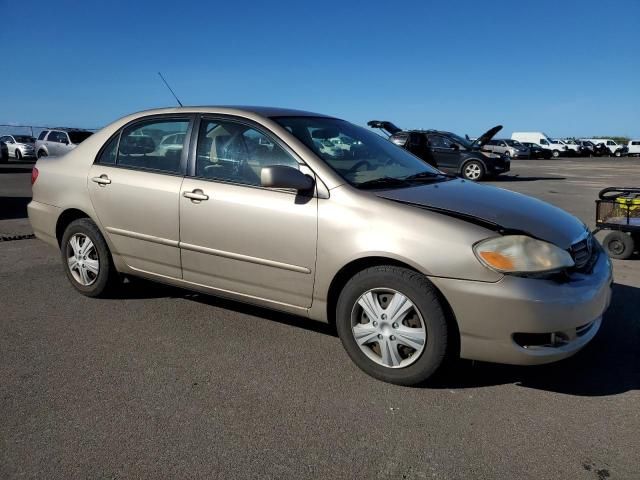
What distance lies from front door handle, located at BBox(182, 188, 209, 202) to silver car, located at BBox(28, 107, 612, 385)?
0.01m

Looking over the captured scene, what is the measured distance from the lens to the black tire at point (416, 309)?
2973mm

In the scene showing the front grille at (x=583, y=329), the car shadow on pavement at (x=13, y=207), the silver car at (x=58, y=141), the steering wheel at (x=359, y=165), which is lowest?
the car shadow on pavement at (x=13, y=207)

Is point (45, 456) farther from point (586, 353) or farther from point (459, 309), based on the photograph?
point (586, 353)

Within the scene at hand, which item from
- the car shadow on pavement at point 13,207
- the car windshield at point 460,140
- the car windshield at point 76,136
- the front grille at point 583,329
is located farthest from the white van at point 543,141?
the front grille at point 583,329

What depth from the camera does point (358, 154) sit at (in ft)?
12.8

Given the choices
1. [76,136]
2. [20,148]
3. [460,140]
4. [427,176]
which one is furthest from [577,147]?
[427,176]

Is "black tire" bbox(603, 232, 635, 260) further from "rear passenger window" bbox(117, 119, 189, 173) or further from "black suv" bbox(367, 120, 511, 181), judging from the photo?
"black suv" bbox(367, 120, 511, 181)

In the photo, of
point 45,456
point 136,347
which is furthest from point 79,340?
point 45,456

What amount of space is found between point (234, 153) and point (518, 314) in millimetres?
2105

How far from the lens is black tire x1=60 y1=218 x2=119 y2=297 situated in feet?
14.5

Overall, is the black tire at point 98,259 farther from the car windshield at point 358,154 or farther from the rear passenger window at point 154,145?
the car windshield at point 358,154

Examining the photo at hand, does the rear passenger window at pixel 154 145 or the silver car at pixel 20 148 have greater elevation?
the rear passenger window at pixel 154 145

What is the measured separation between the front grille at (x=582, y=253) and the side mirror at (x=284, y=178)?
1563 mm

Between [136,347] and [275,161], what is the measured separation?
1.51 metres
